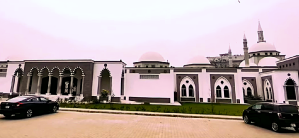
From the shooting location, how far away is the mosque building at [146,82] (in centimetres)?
2370

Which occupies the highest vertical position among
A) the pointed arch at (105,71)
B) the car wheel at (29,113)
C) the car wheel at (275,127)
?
the pointed arch at (105,71)

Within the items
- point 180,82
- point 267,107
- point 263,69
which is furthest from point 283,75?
point 267,107

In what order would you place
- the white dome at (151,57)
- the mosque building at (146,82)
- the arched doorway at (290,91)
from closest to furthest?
the mosque building at (146,82)
the arched doorway at (290,91)
the white dome at (151,57)

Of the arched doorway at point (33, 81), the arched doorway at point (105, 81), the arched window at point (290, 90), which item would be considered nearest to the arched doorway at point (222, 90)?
the arched window at point (290, 90)

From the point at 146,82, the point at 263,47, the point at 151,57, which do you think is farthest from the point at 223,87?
the point at 263,47

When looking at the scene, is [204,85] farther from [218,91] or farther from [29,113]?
[29,113]

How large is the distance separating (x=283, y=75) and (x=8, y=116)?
33.9 m

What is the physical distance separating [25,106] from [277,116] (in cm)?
1429

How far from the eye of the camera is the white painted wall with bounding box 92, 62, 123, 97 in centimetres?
2328

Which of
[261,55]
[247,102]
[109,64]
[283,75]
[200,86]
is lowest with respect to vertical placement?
[247,102]

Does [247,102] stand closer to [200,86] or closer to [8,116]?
[200,86]

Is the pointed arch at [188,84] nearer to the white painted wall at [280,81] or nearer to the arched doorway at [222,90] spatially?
the arched doorway at [222,90]

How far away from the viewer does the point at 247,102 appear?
26188 mm

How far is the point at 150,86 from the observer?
81.4 ft
